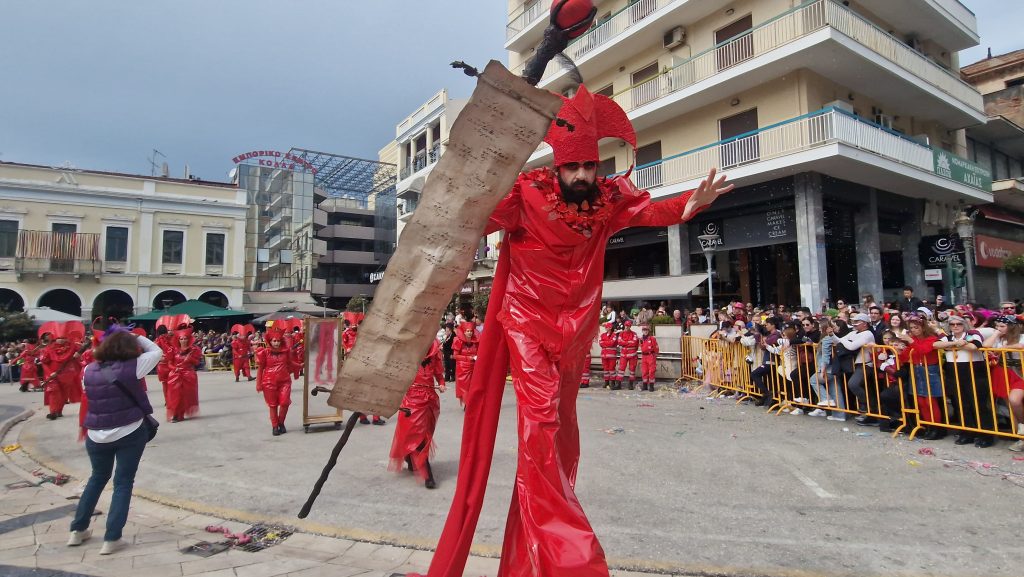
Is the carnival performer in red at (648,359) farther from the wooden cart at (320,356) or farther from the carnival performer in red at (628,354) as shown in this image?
the wooden cart at (320,356)

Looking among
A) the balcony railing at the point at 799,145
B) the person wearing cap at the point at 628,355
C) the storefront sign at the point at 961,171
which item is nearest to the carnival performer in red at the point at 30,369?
the person wearing cap at the point at 628,355

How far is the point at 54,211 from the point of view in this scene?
94.8 ft

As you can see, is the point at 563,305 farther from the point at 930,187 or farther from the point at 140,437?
the point at 930,187

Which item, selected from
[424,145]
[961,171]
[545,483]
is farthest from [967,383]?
[424,145]

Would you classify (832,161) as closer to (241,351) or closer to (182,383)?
(182,383)

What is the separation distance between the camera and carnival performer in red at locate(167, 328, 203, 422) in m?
9.34

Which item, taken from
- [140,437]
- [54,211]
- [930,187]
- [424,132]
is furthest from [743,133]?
[54,211]

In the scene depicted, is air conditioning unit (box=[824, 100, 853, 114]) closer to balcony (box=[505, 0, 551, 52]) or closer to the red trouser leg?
balcony (box=[505, 0, 551, 52])

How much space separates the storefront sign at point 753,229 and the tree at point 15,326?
26710 mm

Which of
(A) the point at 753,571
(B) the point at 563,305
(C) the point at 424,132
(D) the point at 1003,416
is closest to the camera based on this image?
(B) the point at 563,305

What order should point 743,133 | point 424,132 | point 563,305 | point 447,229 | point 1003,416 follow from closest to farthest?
point 447,229 → point 563,305 → point 1003,416 → point 743,133 → point 424,132

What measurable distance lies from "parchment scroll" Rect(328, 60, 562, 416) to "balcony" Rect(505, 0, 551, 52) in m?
22.8

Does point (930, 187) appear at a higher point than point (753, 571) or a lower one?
higher

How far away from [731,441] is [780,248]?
1245 centimetres
